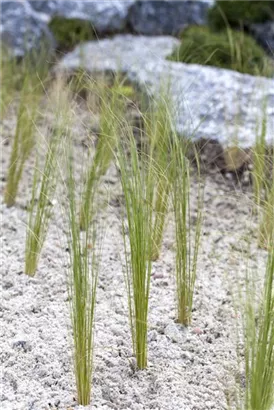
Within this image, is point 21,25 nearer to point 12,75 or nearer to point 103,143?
point 12,75

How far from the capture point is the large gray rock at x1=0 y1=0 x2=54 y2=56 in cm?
509

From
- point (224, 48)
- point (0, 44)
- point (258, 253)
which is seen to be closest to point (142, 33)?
point (224, 48)

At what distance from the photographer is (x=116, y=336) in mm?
2623

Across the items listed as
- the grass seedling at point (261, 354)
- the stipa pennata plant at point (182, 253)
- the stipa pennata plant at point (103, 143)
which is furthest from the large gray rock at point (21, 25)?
the grass seedling at point (261, 354)

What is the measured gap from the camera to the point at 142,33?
581cm

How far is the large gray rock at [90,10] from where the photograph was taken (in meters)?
5.40

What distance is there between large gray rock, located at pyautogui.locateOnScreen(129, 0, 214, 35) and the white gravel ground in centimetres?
286

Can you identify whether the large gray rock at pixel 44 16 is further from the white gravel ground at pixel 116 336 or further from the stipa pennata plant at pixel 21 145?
the white gravel ground at pixel 116 336

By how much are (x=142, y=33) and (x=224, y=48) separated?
1.29 meters

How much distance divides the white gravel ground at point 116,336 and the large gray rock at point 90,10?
2441 mm

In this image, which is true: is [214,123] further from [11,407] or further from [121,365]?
[11,407]

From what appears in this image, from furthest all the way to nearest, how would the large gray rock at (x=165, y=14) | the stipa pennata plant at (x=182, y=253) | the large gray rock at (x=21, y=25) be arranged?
the large gray rock at (x=165, y=14) → the large gray rock at (x=21, y=25) → the stipa pennata plant at (x=182, y=253)

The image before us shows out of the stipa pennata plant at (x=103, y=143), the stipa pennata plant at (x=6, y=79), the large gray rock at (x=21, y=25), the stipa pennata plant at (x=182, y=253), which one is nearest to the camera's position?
the stipa pennata plant at (x=103, y=143)

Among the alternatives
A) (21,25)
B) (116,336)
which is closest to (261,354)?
(116,336)
